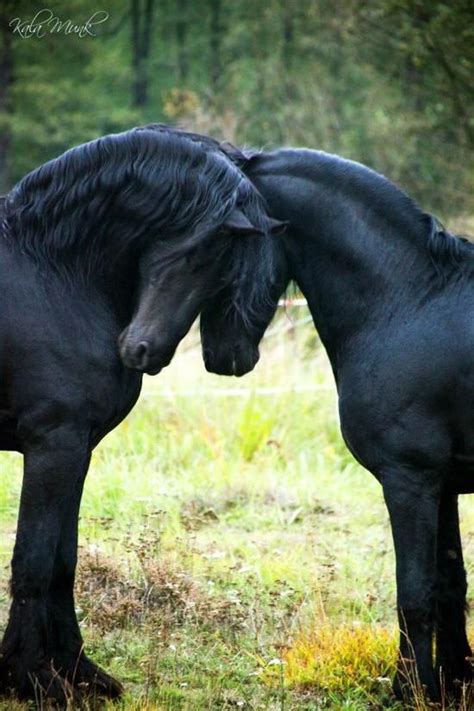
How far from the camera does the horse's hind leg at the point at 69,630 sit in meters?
3.91

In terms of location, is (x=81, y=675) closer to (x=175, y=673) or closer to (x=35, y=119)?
(x=175, y=673)

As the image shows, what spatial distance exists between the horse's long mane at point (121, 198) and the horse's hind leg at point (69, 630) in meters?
0.96

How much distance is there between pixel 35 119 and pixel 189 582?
22699 millimetres

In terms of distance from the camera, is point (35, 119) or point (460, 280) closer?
point (460, 280)

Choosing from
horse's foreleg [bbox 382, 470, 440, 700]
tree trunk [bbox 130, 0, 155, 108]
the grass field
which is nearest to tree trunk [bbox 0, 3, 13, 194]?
tree trunk [bbox 130, 0, 155, 108]

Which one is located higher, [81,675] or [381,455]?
[381,455]

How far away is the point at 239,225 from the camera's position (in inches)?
140

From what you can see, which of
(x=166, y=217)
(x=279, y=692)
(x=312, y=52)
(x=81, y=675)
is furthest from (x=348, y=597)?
(x=312, y=52)

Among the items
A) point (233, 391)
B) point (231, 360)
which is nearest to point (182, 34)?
point (233, 391)

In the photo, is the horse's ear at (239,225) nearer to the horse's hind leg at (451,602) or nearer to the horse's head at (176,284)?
the horse's head at (176,284)

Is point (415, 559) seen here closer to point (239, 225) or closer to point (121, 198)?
point (239, 225)

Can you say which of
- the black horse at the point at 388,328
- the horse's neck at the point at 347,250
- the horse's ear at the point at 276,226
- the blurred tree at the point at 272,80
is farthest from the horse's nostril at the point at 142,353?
the blurred tree at the point at 272,80

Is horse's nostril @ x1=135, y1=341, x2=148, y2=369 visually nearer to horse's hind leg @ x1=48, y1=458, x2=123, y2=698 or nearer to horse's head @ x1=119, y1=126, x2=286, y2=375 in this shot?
horse's head @ x1=119, y1=126, x2=286, y2=375

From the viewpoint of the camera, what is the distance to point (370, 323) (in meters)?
3.84
